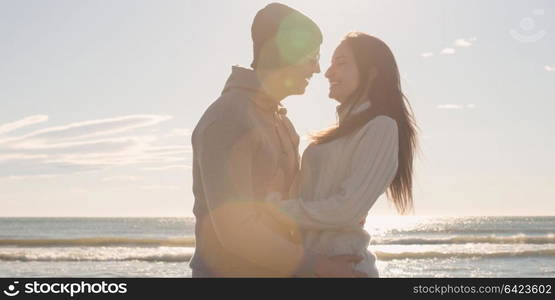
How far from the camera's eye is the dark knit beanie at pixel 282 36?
322 cm

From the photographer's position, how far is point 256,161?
10.2ft

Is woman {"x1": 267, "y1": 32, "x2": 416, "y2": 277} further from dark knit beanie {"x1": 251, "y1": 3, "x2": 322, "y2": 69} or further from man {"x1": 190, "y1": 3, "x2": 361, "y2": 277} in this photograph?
dark knit beanie {"x1": 251, "y1": 3, "x2": 322, "y2": 69}

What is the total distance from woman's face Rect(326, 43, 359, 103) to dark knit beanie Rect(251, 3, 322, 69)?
0.34 m

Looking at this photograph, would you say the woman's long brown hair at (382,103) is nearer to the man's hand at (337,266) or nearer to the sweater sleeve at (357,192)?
the sweater sleeve at (357,192)

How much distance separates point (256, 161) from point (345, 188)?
0.43 metres

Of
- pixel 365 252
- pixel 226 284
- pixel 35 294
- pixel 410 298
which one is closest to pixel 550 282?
pixel 410 298

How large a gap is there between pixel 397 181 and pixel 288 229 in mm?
717

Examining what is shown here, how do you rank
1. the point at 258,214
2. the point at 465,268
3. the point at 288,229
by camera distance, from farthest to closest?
the point at 465,268, the point at 288,229, the point at 258,214

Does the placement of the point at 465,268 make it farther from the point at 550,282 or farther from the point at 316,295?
the point at 316,295

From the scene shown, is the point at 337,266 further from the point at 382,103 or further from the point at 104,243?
the point at 104,243

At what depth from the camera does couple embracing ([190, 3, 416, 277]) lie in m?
2.95

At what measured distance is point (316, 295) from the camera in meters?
3.08

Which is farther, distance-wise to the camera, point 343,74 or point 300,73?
point 343,74

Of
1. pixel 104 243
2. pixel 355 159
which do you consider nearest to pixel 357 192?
pixel 355 159
